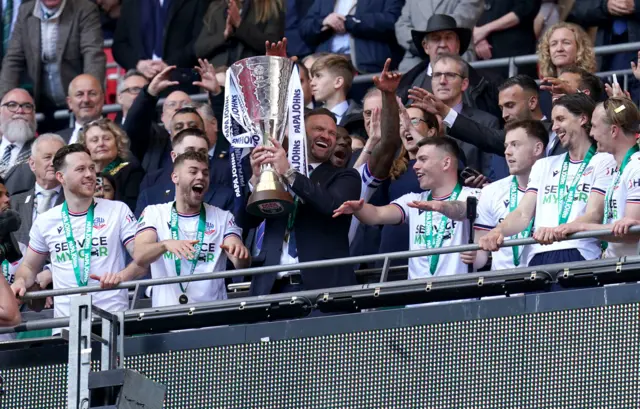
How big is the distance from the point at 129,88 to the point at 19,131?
104 cm

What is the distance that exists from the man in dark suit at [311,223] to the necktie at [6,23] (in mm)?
6065

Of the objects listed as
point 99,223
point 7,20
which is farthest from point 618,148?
point 7,20

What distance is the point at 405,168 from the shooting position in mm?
13117

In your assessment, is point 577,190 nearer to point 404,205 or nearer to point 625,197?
point 625,197

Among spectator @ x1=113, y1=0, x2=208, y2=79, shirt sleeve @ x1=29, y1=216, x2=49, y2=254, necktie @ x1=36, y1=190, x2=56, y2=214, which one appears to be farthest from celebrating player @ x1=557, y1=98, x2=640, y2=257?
spectator @ x1=113, y1=0, x2=208, y2=79

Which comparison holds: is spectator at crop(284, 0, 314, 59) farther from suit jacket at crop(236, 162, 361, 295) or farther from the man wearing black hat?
suit jacket at crop(236, 162, 361, 295)

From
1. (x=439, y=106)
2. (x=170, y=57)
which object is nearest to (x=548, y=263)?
(x=439, y=106)

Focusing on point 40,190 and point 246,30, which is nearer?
point 40,190

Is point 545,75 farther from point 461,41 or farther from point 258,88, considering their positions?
point 258,88

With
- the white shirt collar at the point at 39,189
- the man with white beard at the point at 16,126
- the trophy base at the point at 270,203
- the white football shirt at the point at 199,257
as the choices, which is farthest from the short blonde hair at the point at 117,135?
the trophy base at the point at 270,203

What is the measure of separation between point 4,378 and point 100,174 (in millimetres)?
2391

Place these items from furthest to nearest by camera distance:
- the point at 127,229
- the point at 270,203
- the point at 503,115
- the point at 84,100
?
1. the point at 84,100
2. the point at 503,115
3. the point at 127,229
4. the point at 270,203

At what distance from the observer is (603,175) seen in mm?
11258

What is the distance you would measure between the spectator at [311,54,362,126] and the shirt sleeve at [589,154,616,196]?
3.35 meters
